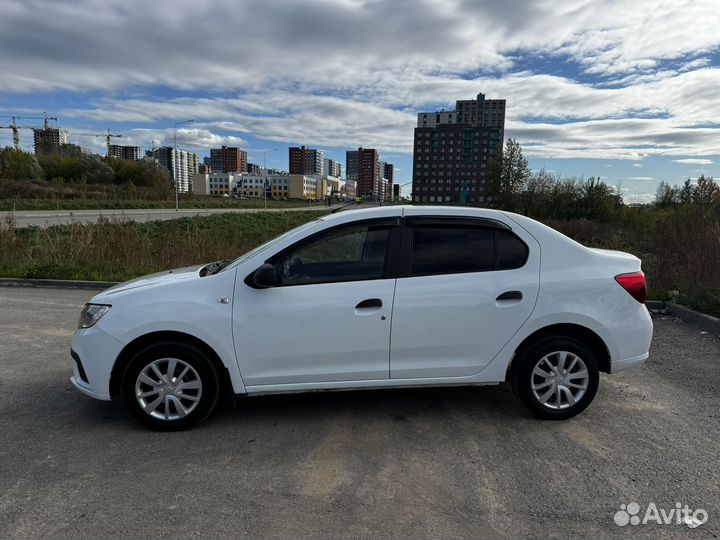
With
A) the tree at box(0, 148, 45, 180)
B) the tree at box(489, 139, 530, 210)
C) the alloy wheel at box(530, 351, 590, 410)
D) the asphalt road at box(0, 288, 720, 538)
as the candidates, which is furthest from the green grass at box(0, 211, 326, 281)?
the tree at box(0, 148, 45, 180)

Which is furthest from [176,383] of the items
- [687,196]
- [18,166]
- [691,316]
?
[18,166]

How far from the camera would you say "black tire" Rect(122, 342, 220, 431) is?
12.2 feet

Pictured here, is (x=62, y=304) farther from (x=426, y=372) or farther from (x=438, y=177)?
(x=438, y=177)

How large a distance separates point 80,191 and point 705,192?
6633 centimetres

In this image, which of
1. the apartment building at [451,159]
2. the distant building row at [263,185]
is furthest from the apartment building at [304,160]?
the apartment building at [451,159]

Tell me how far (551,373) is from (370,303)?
161cm

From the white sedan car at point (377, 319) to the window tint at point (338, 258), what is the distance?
1 centimetres

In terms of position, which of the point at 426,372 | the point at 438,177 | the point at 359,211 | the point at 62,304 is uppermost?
the point at 438,177

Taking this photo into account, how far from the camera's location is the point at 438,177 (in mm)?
113188

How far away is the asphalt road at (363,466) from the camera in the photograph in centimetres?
274

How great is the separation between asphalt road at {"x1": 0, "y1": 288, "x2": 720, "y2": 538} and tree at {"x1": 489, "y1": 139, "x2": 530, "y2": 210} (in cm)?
4532


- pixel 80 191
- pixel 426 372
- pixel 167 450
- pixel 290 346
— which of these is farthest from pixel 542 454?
pixel 80 191

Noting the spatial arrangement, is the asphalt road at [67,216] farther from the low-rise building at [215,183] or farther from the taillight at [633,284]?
the low-rise building at [215,183]

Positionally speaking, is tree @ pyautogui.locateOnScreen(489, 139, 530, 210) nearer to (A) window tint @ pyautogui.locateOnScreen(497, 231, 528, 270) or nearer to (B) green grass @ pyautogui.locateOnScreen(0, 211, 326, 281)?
(B) green grass @ pyautogui.locateOnScreen(0, 211, 326, 281)
